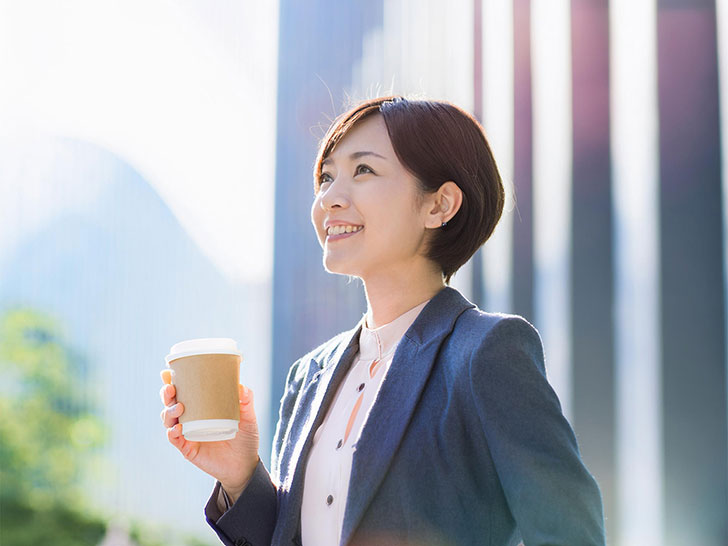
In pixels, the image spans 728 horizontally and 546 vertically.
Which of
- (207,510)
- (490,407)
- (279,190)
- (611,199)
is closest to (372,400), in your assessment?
(490,407)

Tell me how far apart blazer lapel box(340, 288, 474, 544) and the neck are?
0.07 m

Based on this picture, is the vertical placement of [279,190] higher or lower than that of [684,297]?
higher

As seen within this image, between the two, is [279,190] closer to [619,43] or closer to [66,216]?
[66,216]

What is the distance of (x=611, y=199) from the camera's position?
889cm

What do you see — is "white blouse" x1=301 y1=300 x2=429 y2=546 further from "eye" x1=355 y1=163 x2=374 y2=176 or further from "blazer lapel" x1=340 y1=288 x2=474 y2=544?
"eye" x1=355 y1=163 x2=374 y2=176

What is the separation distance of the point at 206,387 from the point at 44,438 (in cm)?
1679

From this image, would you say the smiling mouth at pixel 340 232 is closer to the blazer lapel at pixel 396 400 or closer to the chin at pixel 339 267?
the chin at pixel 339 267

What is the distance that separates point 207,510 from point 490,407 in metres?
0.69

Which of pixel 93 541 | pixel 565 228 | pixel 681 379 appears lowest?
pixel 93 541

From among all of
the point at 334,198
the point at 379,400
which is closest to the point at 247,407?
the point at 379,400

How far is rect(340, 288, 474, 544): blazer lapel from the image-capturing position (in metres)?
1.27

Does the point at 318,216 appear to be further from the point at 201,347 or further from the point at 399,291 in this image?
the point at 201,347

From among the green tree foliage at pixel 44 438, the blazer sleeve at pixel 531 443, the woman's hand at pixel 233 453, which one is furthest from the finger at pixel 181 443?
the green tree foliage at pixel 44 438

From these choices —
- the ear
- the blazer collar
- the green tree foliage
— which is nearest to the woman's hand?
the blazer collar
